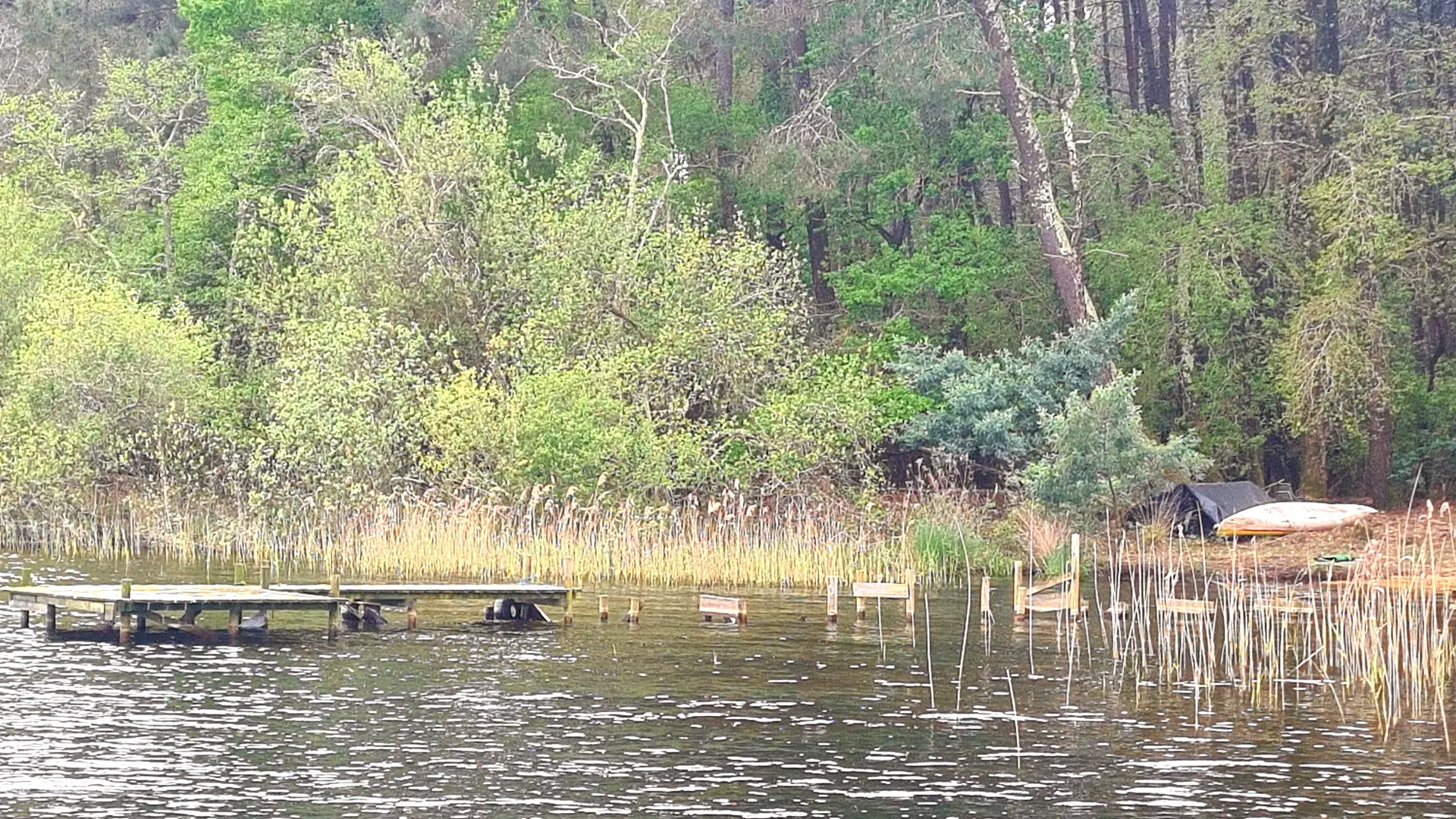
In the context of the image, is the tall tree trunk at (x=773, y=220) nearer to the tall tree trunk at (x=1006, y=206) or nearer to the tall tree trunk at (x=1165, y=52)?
the tall tree trunk at (x=1006, y=206)

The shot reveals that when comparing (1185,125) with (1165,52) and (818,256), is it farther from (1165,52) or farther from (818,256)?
(818,256)

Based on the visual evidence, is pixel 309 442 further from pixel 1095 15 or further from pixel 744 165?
pixel 1095 15

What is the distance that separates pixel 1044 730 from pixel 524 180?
118 feet

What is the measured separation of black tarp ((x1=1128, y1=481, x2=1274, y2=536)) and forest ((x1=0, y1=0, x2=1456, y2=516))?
1.09 m

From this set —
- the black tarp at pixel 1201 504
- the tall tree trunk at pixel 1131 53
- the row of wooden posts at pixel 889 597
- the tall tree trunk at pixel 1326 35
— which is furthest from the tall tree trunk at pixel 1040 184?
the row of wooden posts at pixel 889 597

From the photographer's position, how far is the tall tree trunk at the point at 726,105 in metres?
56.8

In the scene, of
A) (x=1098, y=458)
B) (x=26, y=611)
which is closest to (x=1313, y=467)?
(x=1098, y=458)

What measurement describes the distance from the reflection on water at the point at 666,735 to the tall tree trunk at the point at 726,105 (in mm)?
30990

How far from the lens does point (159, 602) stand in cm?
2678

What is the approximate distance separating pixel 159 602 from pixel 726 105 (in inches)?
1358

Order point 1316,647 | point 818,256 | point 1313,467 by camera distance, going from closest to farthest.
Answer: point 1316,647
point 1313,467
point 818,256

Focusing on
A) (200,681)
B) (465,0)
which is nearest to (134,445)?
(465,0)

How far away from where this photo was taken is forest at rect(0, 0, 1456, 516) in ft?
141

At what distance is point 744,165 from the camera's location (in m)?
55.4
